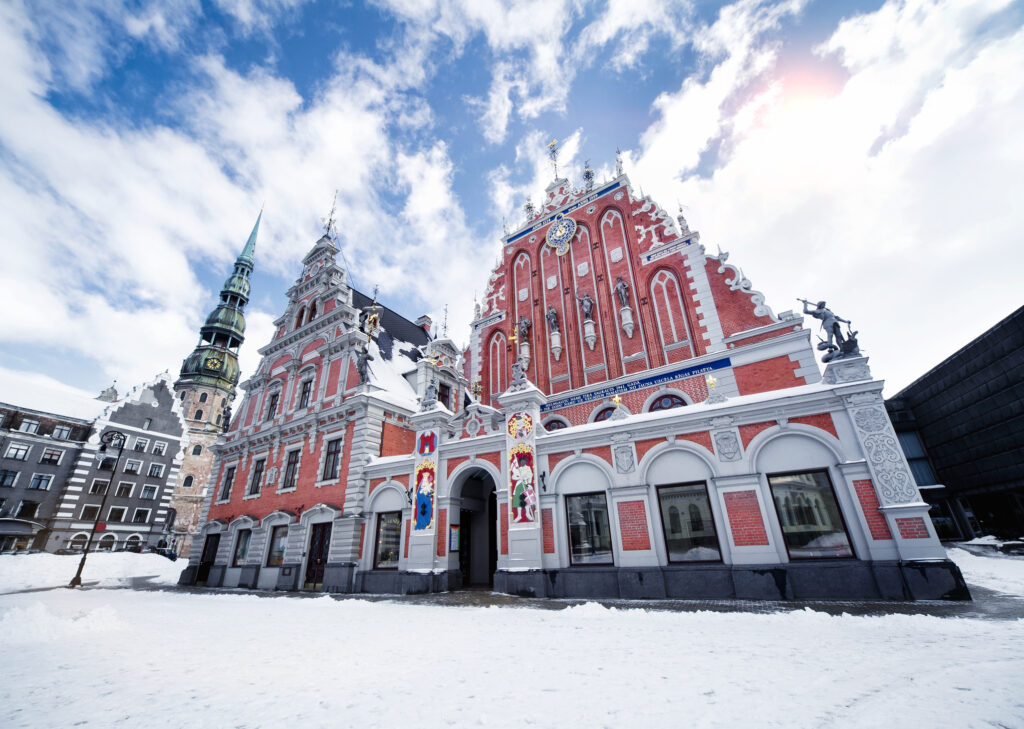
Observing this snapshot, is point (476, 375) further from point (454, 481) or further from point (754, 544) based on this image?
point (754, 544)

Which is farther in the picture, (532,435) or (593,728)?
(532,435)

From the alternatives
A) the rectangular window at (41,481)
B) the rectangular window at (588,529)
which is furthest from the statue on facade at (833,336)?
the rectangular window at (41,481)

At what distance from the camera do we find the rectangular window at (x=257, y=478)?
69.5 ft

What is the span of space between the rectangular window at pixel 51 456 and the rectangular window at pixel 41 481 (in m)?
0.98

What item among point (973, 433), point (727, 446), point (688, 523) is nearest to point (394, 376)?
point (688, 523)

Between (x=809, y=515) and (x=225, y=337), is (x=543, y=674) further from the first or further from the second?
(x=225, y=337)

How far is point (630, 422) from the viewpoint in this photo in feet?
39.0

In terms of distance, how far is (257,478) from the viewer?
21.5m

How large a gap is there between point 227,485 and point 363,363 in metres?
11.4

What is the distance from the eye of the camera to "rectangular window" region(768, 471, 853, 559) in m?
9.35

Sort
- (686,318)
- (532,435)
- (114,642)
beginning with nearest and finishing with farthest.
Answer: (114,642) → (532,435) → (686,318)

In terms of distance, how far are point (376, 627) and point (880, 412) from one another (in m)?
11.5

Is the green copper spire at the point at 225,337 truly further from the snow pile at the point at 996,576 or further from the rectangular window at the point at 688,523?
the snow pile at the point at 996,576

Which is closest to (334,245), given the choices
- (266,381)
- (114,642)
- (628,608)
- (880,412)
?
(266,381)
